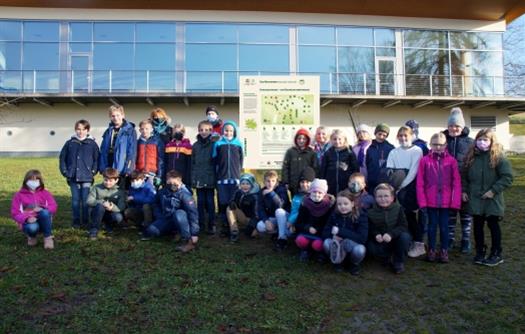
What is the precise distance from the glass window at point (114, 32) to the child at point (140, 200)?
54.5 feet

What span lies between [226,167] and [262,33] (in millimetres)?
16725

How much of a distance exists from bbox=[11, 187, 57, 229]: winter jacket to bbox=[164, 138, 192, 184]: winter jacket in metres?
1.73

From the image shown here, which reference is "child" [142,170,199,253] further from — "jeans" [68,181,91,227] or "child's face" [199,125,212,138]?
"jeans" [68,181,91,227]

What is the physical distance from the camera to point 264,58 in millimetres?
21672

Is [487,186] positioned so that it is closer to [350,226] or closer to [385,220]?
[385,220]

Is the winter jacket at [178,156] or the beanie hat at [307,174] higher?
the winter jacket at [178,156]

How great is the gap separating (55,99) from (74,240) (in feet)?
55.2

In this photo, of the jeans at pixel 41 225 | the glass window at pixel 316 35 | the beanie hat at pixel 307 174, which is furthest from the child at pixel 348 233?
the glass window at pixel 316 35

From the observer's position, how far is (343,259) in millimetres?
5035

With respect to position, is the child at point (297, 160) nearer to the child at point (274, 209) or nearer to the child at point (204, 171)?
the child at point (274, 209)

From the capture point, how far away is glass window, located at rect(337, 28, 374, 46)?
72.7 ft

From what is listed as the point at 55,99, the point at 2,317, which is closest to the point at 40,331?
the point at 2,317

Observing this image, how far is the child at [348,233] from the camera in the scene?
16.3 feet

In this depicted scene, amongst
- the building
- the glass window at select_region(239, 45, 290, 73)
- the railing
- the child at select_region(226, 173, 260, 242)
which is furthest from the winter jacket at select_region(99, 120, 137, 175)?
the glass window at select_region(239, 45, 290, 73)
